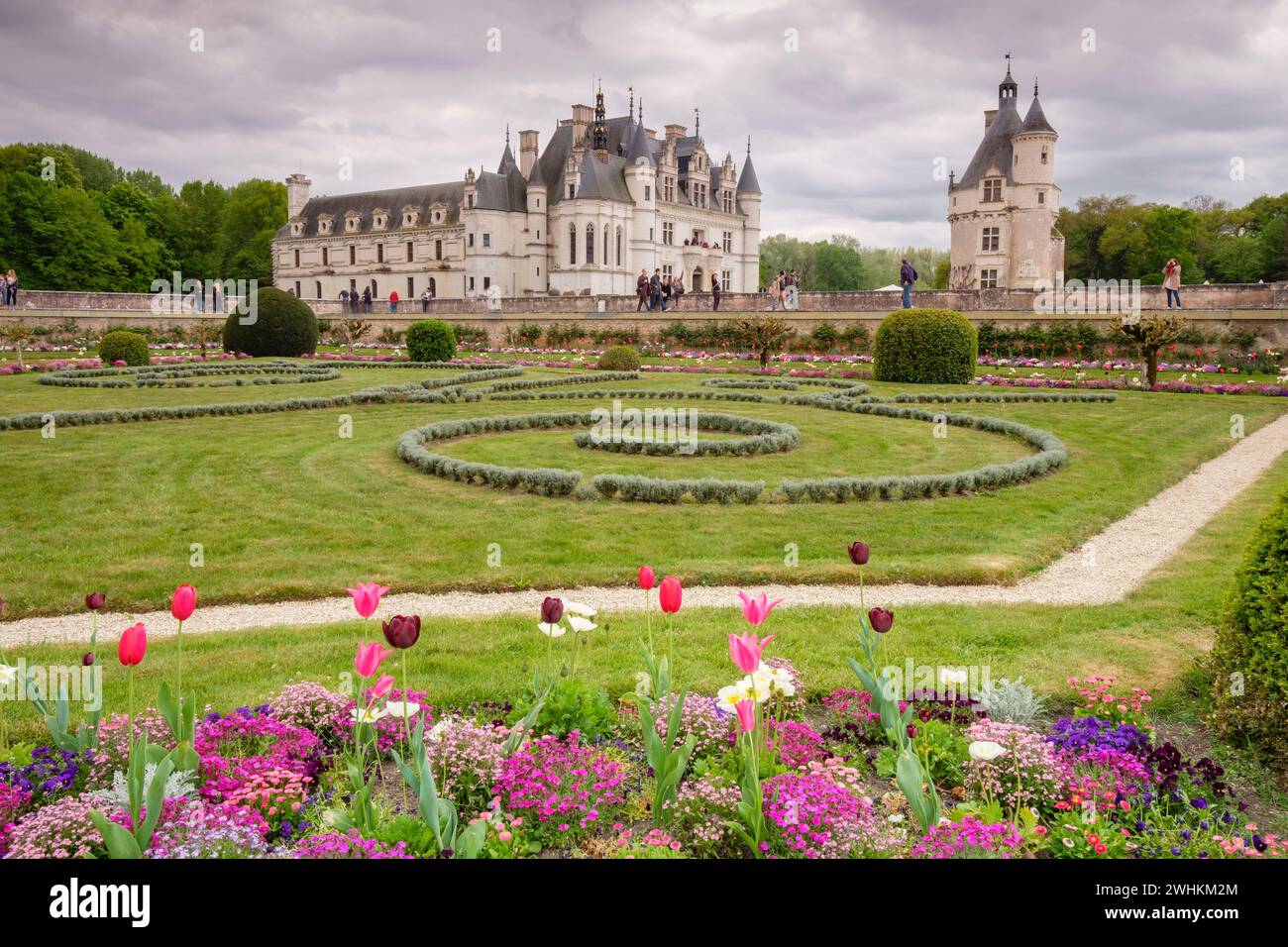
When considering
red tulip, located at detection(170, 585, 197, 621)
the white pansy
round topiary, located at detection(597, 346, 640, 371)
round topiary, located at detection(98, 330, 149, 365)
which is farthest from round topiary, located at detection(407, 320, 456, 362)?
the white pansy

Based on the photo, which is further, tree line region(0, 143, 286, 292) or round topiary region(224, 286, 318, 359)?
Answer: tree line region(0, 143, 286, 292)

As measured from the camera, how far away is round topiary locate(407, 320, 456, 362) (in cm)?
2962

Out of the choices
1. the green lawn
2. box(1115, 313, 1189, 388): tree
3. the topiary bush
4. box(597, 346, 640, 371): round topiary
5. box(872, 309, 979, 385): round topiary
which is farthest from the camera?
box(597, 346, 640, 371): round topiary

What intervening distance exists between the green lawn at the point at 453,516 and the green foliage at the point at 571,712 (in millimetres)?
3206

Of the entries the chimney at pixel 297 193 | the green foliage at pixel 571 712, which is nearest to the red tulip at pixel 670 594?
the green foliage at pixel 571 712

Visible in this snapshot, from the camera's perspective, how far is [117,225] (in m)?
69.1

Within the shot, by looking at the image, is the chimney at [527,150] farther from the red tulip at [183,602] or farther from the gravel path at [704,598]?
the red tulip at [183,602]

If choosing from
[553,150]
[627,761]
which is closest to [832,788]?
[627,761]

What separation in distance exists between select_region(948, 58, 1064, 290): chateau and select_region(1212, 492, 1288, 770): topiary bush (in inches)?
1870

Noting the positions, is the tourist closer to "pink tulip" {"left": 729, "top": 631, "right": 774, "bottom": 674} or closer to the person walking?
the person walking
